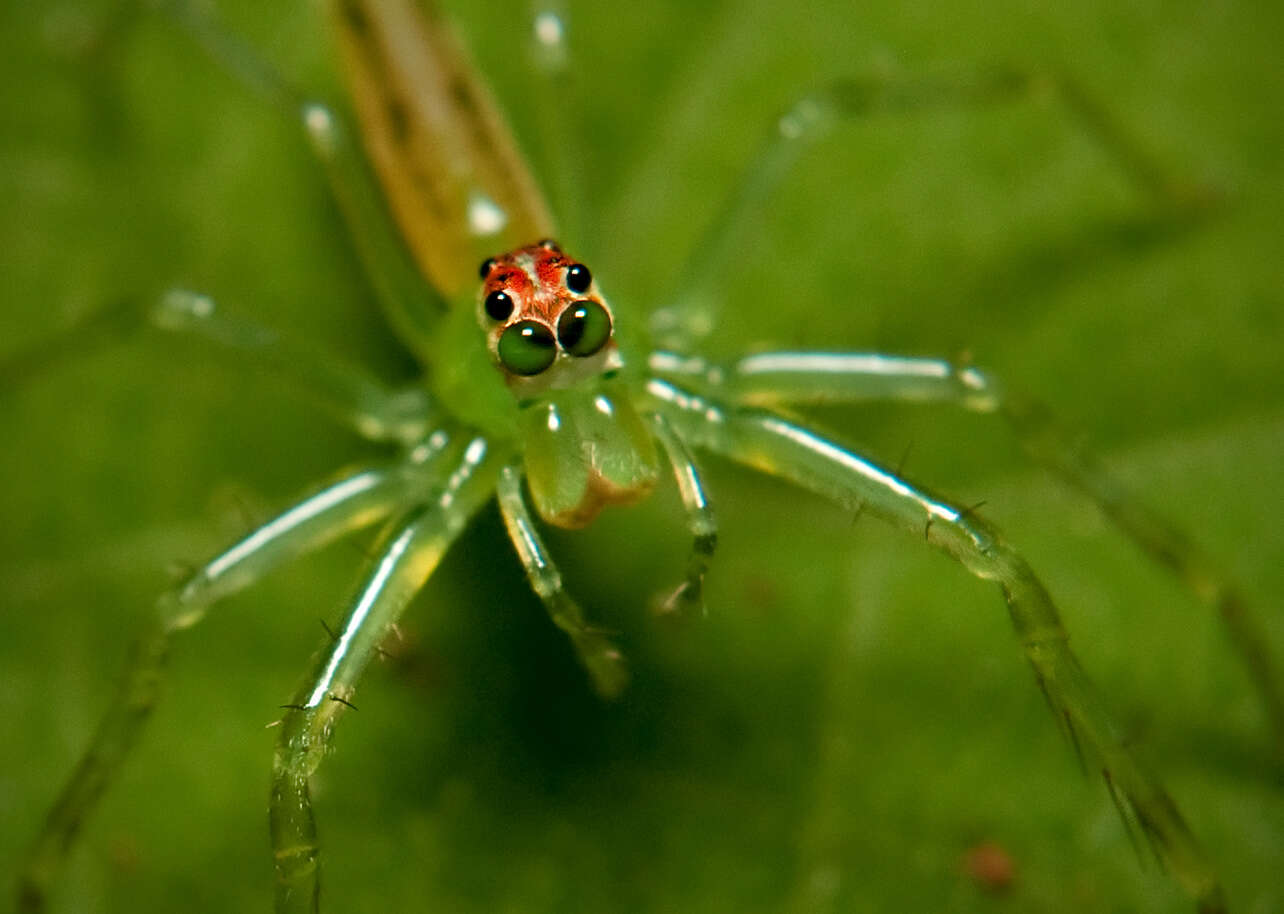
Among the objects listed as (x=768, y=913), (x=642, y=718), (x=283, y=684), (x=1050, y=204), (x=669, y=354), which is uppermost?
(x=1050, y=204)

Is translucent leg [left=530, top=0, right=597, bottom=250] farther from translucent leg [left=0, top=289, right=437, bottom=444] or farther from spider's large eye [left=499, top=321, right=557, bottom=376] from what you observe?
spider's large eye [left=499, top=321, right=557, bottom=376]

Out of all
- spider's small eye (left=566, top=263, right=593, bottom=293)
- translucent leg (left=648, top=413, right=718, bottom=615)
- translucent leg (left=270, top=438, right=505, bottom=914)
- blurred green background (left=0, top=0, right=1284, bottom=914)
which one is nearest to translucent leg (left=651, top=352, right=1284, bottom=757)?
blurred green background (left=0, top=0, right=1284, bottom=914)

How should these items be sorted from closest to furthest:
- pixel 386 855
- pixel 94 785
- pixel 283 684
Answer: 1. pixel 94 785
2. pixel 386 855
3. pixel 283 684

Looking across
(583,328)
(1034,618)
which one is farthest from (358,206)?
(1034,618)

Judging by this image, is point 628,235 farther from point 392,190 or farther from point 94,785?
point 94,785

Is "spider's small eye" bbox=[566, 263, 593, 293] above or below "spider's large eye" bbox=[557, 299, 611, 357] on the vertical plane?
above

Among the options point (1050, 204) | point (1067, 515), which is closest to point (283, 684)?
point (1067, 515)

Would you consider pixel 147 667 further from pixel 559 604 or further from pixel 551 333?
pixel 551 333
